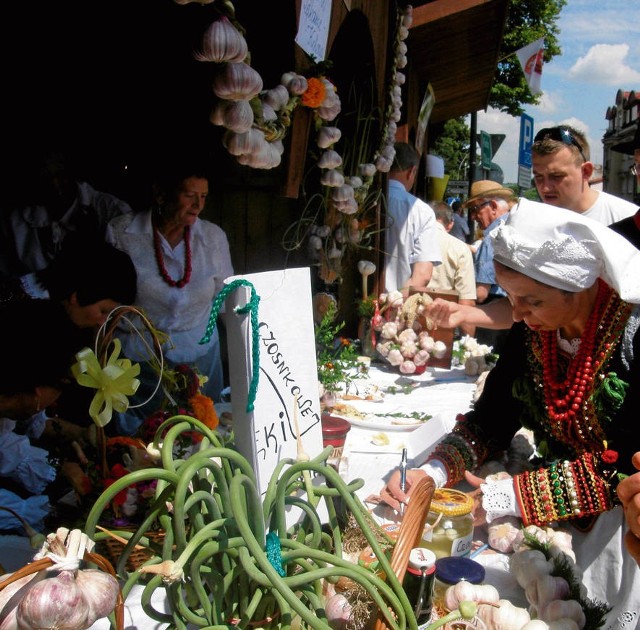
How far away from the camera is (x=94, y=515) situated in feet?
2.04

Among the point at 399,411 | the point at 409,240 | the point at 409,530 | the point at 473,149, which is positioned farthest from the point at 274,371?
the point at 473,149

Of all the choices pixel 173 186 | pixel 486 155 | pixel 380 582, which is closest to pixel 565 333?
pixel 380 582

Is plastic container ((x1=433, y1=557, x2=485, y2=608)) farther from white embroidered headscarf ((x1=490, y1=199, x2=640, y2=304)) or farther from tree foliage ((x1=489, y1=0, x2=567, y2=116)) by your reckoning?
tree foliage ((x1=489, y1=0, x2=567, y2=116))

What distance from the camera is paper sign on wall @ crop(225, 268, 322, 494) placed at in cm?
75

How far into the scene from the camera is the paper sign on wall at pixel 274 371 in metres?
0.75

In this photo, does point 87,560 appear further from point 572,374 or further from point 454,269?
point 454,269

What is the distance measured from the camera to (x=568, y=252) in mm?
1159

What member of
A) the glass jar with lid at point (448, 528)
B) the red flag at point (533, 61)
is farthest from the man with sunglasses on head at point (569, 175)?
the red flag at point (533, 61)

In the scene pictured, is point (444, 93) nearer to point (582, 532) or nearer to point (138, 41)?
point (138, 41)

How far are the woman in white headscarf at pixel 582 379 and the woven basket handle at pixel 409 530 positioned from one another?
49cm

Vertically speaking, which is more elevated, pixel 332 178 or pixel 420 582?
pixel 332 178

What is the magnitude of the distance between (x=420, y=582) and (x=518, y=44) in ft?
51.1

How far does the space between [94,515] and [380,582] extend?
315 mm

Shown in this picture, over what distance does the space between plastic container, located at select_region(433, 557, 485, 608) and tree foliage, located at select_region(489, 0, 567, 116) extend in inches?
580
